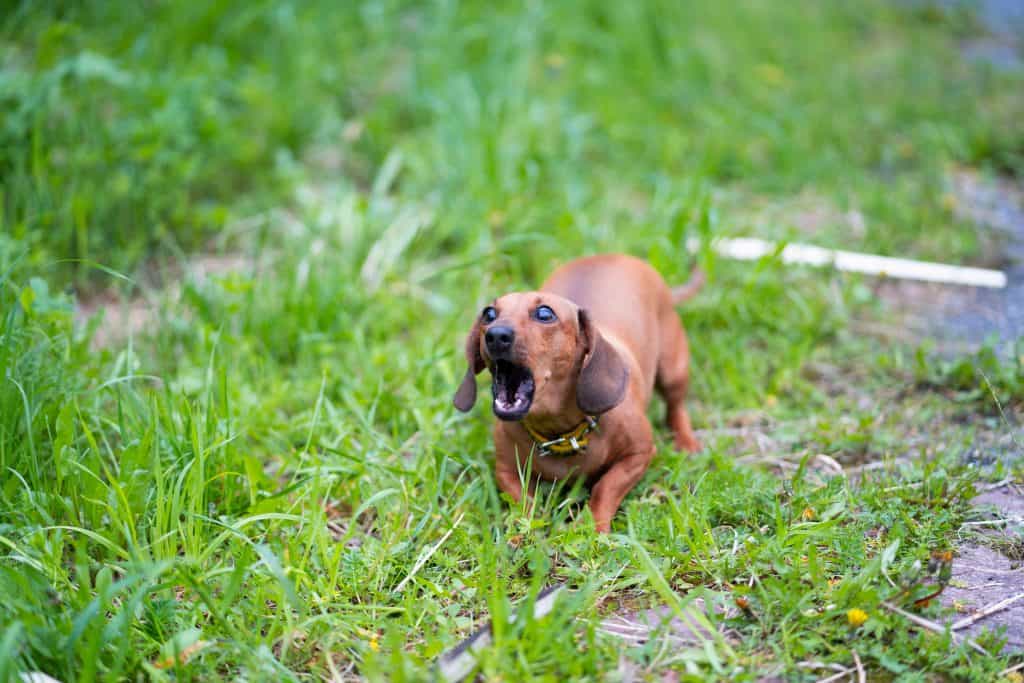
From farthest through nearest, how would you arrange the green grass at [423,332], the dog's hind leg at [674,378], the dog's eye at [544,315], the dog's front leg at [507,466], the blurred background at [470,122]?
the blurred background at [470,122], the dog's hind leg at [674,378], the dog's front leg at [507,466], the dog's eye at [544,315], the green grass at [423,332]

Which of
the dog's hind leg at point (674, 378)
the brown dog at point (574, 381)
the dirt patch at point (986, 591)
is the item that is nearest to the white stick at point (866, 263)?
the dog's hind leg at point (674, 378)

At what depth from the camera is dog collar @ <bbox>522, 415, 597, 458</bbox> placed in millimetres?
2936

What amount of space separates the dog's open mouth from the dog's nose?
0.08 m

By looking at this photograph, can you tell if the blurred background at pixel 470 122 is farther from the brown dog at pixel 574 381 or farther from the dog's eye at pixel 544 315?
the dog's eye at pixel 544 315

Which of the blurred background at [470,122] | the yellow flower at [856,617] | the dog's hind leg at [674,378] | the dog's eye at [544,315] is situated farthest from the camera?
the blurred background at [470,122]

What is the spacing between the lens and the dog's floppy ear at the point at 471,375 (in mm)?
2916

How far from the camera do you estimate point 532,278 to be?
172 inches

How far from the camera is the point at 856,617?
2336 millimetres

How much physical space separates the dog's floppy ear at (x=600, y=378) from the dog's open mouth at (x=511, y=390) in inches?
6.2

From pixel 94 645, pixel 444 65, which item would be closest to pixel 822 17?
pixel 444 65

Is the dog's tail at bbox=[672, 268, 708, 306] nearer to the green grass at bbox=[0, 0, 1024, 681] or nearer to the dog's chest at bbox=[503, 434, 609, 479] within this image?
the green grass at bbox=[0, 0, 1024, 681]

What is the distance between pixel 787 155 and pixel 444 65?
6.67 feet

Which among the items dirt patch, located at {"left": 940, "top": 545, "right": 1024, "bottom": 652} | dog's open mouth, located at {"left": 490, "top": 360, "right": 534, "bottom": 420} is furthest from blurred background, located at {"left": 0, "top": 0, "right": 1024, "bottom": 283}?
dirt patch, located at {"left": 940, "top": 545, "right": 1024, "bottom": 652}

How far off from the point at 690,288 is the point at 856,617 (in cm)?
182
